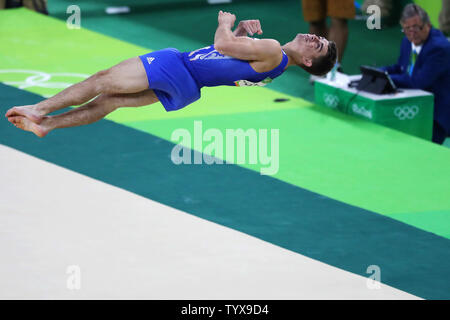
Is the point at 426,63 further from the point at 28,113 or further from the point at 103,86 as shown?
the point at 28,113

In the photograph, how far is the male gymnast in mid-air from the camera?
5.18 meters

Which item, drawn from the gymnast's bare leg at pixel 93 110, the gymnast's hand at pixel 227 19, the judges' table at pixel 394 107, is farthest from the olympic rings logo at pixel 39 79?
the gymnast's hand at pixel 227 19

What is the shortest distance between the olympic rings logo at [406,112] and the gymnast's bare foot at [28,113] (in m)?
4.17

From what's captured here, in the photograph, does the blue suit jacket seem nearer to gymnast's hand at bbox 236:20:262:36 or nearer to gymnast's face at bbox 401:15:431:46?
gymnast's face at bbox 401:15:431:46

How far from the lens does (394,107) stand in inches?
326

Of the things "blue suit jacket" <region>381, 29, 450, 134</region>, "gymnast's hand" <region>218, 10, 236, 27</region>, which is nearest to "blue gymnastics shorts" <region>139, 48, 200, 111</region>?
"gymnast's hand" <region>218, 10, 236, 27</region>

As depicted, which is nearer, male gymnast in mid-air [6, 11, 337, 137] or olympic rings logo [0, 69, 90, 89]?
male gymnast in mid-air [6, 11, 337, 137]

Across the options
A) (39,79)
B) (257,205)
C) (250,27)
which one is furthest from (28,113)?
(39,79)

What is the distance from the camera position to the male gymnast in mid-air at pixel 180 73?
518cm

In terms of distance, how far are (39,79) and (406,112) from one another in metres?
4.06

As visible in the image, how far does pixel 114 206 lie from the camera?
6.43 metres
